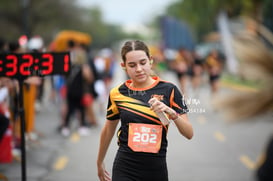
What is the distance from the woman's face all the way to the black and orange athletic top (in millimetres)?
68

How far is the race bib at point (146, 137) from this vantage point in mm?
3572

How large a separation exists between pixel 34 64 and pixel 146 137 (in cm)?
254

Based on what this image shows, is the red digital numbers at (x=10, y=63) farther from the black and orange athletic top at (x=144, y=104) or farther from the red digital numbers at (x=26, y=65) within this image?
the black and orange athletic top at (x=144, y=104)

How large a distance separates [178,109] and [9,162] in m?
5.25

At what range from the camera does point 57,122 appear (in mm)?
13320

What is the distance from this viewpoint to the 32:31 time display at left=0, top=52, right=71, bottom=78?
18.5 ft

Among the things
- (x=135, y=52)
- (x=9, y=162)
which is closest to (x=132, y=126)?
(x=135, y=52)

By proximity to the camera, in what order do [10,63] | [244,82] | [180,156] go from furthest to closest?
[180,156]
[244,82]
[10,63]

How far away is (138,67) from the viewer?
3641mm

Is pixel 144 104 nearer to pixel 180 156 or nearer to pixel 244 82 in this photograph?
pixel 244 82

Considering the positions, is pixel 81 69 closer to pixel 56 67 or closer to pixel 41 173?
pixel 41 173

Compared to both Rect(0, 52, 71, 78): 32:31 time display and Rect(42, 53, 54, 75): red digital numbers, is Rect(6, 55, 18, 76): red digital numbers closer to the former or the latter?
Rect(0, 52, 71, 78): 32:31 time display

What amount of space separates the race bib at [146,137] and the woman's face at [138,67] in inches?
12.7

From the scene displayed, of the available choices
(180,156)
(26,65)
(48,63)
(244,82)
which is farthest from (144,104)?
(180,156)
